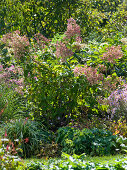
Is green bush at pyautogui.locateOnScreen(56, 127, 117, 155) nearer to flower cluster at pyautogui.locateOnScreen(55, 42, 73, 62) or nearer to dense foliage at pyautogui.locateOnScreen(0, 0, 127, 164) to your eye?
dense foliage at pyautogui.locateOnScreen(0, 0, 127, 164)

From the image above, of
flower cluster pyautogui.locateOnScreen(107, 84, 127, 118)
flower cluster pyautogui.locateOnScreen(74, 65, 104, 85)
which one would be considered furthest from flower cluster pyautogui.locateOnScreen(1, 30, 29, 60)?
flower cluster pyautogui.locateOnScreen(107, 84, 127, 118)

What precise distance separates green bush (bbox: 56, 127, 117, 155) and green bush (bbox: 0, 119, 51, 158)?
0.50m

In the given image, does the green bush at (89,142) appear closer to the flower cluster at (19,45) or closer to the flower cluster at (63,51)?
the flower cluster at (63,51)

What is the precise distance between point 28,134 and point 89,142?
1201 mm

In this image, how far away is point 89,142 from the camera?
17.0ft

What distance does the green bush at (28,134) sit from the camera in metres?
5.32

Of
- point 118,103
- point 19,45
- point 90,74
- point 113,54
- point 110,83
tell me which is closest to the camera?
point 19,45

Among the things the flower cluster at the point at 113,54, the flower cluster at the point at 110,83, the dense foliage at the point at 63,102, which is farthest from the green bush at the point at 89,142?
the flower cluster at the point at 113,54

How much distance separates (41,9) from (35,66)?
20.7 ft

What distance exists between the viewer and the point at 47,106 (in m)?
5.99

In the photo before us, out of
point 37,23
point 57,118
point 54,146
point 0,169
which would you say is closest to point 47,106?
point 57,118

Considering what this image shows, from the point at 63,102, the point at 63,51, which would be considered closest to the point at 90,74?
the point at 63,51

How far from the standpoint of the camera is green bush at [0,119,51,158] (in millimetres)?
5320

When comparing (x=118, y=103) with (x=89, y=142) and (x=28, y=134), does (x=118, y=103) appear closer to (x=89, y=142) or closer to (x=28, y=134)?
(x=89, y=142)
